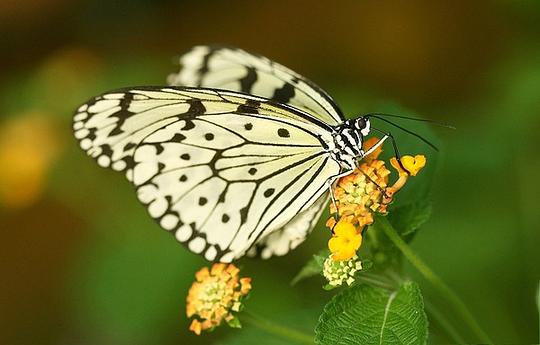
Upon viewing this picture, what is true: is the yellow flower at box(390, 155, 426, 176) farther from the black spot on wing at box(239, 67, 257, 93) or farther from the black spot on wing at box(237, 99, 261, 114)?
the black spot on wing at box(239, 67, 257, 93)

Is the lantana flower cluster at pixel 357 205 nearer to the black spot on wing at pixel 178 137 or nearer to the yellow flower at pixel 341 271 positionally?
the yellow flower at pixel 341 271

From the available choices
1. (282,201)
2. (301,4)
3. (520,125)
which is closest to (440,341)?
(282,201)

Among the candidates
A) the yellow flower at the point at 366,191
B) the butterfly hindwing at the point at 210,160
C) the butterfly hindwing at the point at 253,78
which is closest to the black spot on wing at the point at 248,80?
the butterfly hindwing at the point at 253,78

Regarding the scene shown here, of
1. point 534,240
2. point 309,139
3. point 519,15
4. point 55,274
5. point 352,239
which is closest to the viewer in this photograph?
point 352,239

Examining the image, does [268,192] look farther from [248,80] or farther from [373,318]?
[373,318]

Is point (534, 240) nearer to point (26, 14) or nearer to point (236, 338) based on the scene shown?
point (236, 338)

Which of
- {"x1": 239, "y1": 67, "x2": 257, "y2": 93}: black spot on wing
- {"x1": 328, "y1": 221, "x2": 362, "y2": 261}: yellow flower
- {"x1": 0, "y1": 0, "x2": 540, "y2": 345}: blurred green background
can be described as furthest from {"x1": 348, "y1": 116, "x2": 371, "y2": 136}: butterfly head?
{"x1": 239, "y1": 67, "x2": 257, "y2": 93}: black spot on wing

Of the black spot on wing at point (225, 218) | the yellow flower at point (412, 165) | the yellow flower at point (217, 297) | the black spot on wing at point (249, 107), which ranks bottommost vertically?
the yellow flower at point (217, 297)
